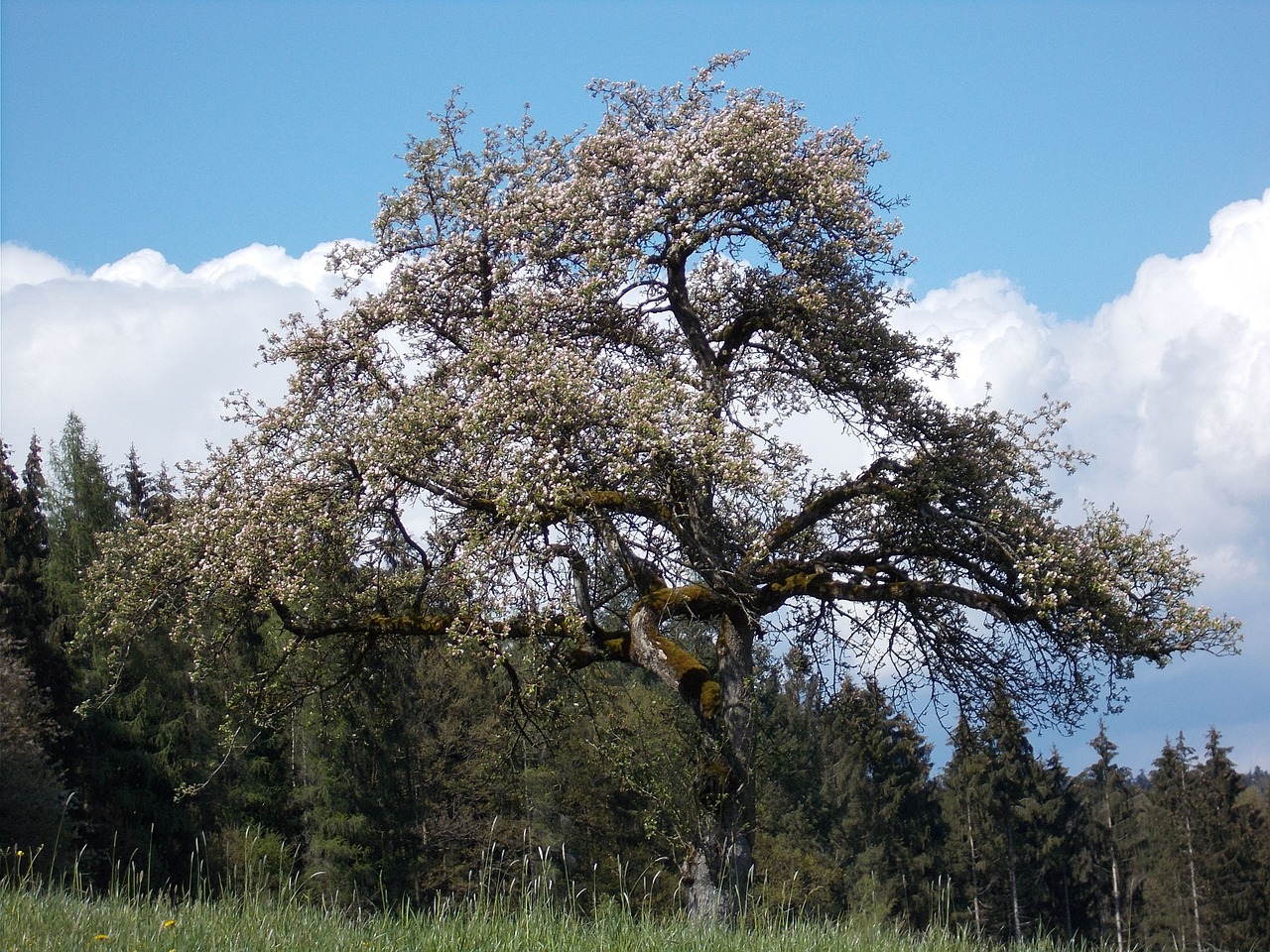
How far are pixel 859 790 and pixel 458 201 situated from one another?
163 feet

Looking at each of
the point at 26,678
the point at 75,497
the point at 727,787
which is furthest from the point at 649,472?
the point at 75,497

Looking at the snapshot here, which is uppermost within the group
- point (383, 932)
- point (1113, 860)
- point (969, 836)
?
point (383, 932)

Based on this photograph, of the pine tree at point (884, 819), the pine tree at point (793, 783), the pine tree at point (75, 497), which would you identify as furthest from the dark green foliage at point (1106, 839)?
the pine tree at point (75, 497)

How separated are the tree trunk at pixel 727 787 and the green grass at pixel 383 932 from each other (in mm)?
5238

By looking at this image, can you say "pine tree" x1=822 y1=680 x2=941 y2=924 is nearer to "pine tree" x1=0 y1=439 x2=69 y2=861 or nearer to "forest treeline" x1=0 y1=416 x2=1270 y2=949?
"forest treeline" x1=0 y1=416 x2=1270 y2=949

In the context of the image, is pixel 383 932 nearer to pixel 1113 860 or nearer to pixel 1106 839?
pixel 1113 860

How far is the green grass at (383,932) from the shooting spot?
677 centimetres

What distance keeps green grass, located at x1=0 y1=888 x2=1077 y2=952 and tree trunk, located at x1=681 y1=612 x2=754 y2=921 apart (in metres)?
5.24

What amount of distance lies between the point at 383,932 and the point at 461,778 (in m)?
32.7

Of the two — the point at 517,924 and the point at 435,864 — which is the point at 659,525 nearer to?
the point at 517,924

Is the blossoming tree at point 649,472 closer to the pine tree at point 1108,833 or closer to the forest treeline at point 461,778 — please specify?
the forest treeline at point 461,778

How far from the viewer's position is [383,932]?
23.7 ft

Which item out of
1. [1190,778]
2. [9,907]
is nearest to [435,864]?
[9,907]

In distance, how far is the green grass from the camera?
267 inches
